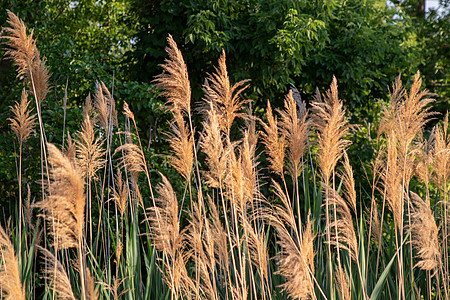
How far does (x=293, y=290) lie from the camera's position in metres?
2.13

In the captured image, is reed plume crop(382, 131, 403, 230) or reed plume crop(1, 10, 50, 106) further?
reed plume crop(1, 10, 50, 106)

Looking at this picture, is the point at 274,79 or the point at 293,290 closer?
the point at 293,290

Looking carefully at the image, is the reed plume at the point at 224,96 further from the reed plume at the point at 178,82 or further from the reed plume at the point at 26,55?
the reed plume at the point at 26,55

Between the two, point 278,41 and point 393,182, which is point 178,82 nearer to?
point 393,182

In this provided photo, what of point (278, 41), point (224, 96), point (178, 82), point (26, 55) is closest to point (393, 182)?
point (224, 96)

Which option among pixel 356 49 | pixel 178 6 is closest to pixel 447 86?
pixel 356 49

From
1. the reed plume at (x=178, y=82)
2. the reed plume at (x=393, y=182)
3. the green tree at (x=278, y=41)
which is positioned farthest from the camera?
the green tree at (x=278, y=41)

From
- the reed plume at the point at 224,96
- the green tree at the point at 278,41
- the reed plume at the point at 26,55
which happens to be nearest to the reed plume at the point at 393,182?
the reed plume at the point at 224,96

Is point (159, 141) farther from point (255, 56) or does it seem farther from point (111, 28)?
point (111, 28)

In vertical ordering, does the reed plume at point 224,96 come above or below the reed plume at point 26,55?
below

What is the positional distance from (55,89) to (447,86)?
29.8 feet

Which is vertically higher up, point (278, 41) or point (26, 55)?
point (278, 41)

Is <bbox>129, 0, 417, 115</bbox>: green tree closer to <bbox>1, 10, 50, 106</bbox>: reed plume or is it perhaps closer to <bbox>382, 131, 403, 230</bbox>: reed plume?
<bbox>1, 10, 50, 106</bbox>: reed plume

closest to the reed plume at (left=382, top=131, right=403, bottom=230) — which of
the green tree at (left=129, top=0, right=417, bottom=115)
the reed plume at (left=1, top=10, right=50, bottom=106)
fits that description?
the reed plume at (left=1, top=10, right=50, bottom=106)
